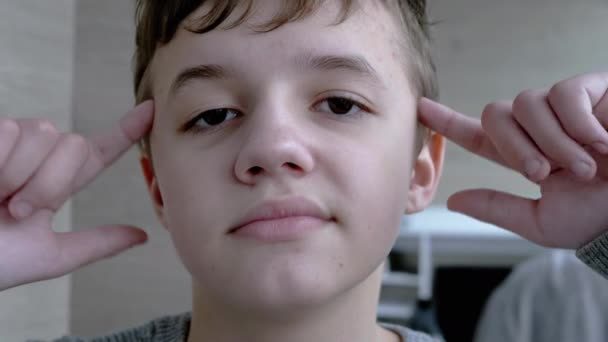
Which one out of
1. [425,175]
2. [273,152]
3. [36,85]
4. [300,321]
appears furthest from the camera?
[36,85]

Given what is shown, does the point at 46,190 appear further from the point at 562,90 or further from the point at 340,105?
the point at 562,90

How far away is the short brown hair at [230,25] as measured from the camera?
0.78 metres

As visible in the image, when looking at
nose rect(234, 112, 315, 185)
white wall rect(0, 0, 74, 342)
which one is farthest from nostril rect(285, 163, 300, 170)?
white wall rect(0, 0, 74, 342)

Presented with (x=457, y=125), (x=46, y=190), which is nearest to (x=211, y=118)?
(x=46, y=190)

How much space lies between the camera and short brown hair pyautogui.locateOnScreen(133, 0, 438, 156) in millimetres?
776

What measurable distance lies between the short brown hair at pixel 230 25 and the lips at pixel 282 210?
20 centimetres

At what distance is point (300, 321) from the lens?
808 mm

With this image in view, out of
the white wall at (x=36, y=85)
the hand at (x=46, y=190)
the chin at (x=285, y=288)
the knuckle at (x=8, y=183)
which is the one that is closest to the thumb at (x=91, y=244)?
the hand at (x=46, y=190)

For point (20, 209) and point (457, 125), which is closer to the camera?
point (20, 209)

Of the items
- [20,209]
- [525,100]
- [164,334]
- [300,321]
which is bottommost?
[164,334]

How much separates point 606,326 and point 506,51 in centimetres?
79

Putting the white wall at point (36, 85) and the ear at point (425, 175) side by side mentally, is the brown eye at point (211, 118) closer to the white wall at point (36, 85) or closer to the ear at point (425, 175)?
the ear at point (425, 175)

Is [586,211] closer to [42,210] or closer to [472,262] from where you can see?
[42,210]

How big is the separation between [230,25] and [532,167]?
1.25ft
